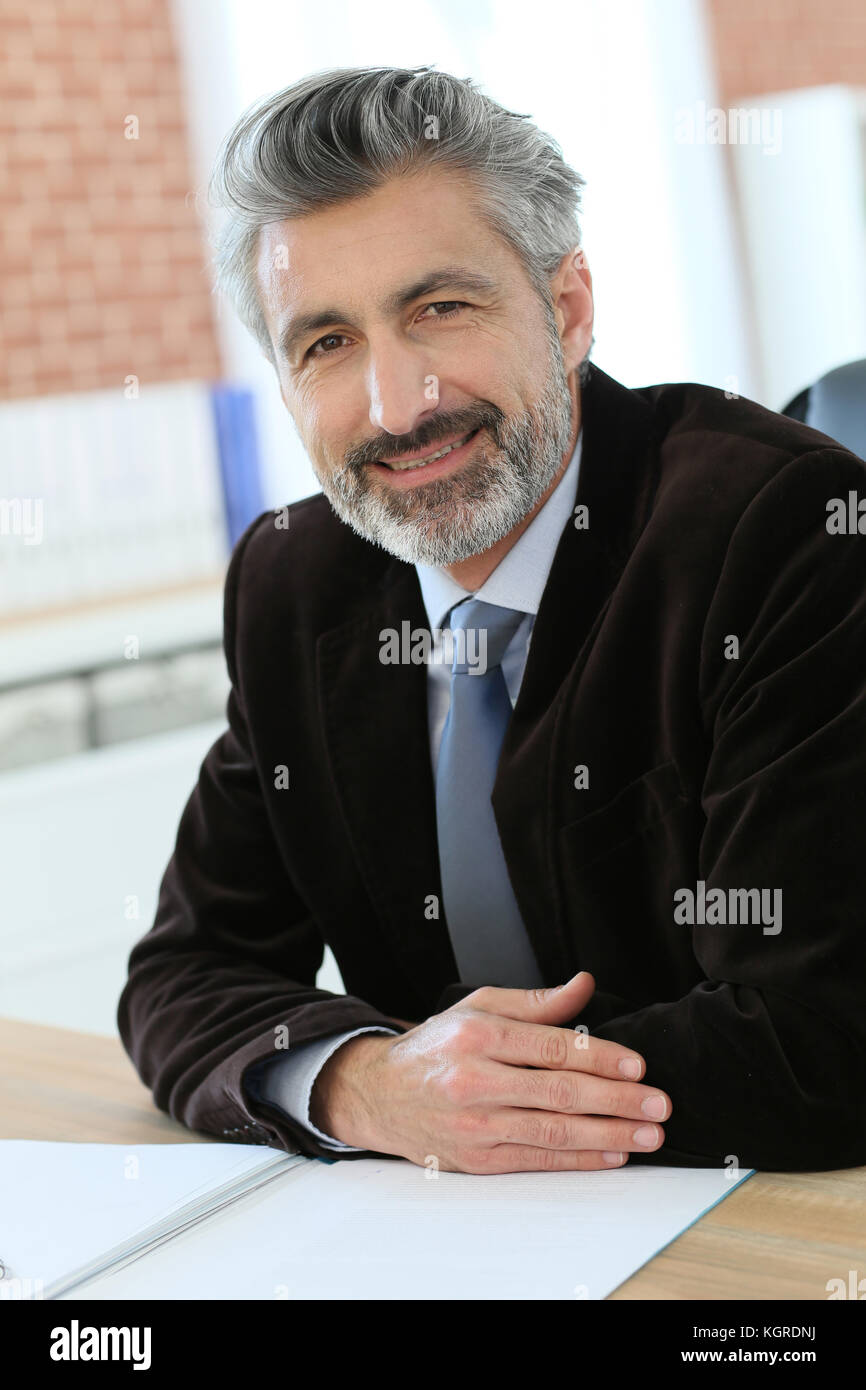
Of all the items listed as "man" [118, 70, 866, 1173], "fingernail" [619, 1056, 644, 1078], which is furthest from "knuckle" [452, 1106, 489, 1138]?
"fingernail" [619, 1056, 644, 1078]

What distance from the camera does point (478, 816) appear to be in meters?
1.44

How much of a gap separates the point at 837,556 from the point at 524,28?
355 cm

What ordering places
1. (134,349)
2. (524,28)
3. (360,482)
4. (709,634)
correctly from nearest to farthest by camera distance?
(709,634) → (360,482) → (134,349) → (524,28)

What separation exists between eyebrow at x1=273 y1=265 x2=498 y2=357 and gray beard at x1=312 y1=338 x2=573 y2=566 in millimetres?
116

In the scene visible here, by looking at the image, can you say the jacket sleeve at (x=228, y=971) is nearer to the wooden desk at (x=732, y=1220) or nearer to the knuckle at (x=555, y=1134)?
the wooden desk at (x=732, y=1220)

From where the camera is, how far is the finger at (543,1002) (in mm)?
1193

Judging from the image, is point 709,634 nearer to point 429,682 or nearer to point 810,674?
point 810,674

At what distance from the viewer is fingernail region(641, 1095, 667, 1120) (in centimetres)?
111

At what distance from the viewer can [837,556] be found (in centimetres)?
121

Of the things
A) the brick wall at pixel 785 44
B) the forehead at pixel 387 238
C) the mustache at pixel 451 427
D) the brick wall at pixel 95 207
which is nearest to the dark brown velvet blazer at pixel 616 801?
the mustache at pixel 451 427

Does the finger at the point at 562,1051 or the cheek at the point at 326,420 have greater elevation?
the cheek at the point at 326,420

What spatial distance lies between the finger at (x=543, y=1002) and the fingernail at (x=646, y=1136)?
12cm

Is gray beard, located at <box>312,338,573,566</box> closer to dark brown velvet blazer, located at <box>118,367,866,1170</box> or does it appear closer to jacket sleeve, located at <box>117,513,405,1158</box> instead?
dark brown velvet blazer, located at <box>118,367,866,1170</box>

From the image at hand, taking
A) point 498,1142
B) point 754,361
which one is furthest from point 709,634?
point 754,361
